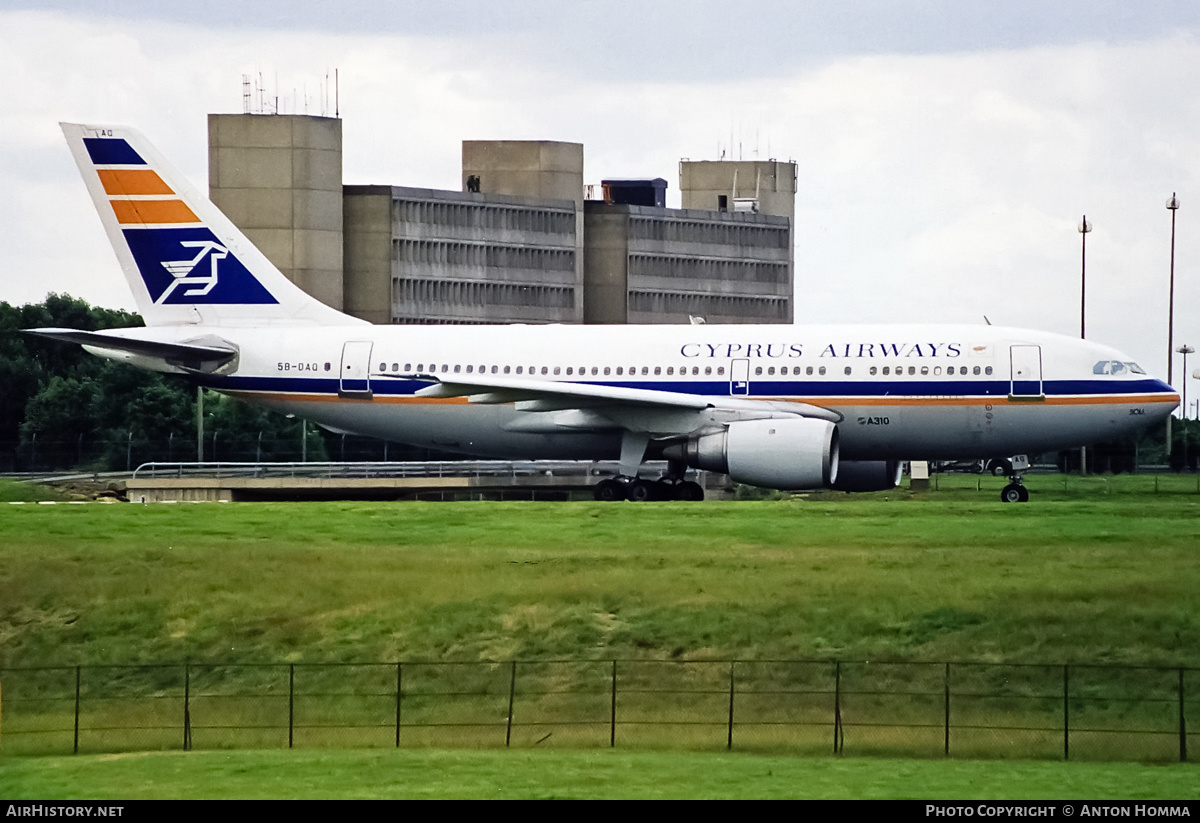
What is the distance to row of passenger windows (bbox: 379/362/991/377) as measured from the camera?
52.9 m

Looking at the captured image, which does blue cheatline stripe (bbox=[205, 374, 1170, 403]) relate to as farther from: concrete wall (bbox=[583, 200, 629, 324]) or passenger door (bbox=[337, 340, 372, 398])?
concrete wall (bbox=[583, 200, 629, 324])

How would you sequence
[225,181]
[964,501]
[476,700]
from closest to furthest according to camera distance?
[476,700] → [964,501] → [225,181]

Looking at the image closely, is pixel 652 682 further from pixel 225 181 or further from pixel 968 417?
pixel 225 181

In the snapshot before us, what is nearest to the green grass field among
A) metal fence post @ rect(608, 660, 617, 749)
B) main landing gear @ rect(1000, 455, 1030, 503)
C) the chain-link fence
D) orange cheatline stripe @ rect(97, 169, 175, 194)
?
the chain-link fence

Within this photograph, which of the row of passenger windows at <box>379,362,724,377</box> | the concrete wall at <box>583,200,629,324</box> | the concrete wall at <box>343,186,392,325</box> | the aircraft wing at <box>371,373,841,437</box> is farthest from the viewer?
the concrete wall at <box>583,200,629,324</box>

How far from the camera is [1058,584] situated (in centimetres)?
4300

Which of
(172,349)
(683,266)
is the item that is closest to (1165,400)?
(172,349)

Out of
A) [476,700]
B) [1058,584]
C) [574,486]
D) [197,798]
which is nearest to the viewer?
[197,798]

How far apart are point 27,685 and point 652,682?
40.1ft

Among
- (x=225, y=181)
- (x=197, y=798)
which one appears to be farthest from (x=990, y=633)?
(x=225, y=181)

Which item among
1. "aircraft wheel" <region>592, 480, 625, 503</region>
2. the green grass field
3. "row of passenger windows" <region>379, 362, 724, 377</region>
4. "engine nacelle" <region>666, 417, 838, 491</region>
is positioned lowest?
the green grass field

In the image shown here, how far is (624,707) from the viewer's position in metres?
37.8

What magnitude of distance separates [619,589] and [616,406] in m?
10.3

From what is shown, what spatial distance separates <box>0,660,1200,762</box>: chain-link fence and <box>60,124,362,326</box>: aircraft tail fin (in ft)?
65.9
